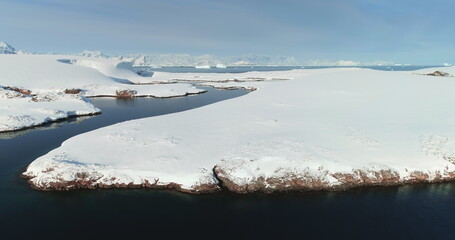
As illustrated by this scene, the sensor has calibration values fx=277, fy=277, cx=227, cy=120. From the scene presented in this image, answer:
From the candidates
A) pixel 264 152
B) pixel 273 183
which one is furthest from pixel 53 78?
pixel 273 183

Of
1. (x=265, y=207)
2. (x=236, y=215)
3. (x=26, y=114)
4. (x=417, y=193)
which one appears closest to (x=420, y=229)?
(x=417, y=193)

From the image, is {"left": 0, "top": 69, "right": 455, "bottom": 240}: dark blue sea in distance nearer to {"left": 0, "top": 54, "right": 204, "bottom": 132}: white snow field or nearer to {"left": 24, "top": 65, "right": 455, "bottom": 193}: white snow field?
{"left": 24, "top": 65, "right": 455, "bottom": 193}: white snow field

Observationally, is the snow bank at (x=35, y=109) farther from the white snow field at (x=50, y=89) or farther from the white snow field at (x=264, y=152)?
the white snow field at (x=264, y=152)

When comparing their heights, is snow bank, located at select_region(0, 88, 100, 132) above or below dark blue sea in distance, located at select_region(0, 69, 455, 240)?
above

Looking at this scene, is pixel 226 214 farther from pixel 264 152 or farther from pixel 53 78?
pixel 53 78

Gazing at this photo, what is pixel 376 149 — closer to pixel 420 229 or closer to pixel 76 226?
pixel 420 229

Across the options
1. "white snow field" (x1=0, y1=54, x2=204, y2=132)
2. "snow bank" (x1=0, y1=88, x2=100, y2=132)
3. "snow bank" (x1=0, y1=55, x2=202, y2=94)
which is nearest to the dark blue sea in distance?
"snow bank" (x1=0, y1=88, x2=100, y2=132)
